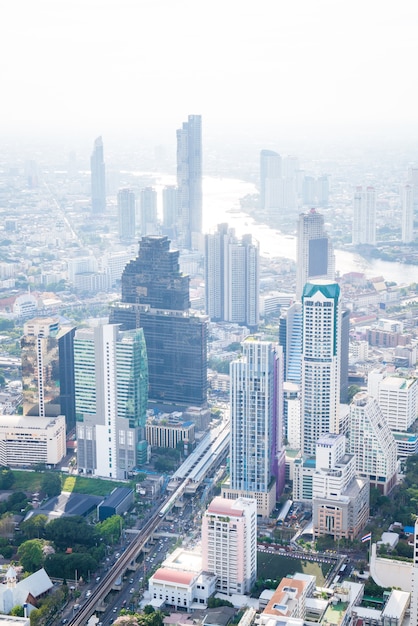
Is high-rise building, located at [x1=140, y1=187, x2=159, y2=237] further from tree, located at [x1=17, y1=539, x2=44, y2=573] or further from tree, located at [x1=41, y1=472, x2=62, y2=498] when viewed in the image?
tree, located at [x1=17, y1=539, x2=44, y2=573]

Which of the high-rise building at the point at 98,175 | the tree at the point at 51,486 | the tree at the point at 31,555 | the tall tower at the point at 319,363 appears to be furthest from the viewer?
the high-rise building at the point at 98,175

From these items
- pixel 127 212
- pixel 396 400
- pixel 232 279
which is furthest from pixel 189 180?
pixel 396 400

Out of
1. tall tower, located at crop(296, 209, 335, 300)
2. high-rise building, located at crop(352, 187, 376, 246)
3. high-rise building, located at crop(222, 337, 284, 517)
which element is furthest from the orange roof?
high-rise building, located at crop(352, 187, 376, 246)

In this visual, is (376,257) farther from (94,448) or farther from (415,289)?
(94,448)

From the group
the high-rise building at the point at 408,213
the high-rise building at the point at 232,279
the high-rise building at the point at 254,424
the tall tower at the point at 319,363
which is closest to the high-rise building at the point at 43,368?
the high-rise building at the point at 254,424

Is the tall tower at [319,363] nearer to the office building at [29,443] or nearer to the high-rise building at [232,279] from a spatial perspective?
the office building at [29,443]

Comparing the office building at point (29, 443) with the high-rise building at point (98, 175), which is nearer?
the office building at point (29, 443)

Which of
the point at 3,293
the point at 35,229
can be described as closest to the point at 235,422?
the point at 3,293
